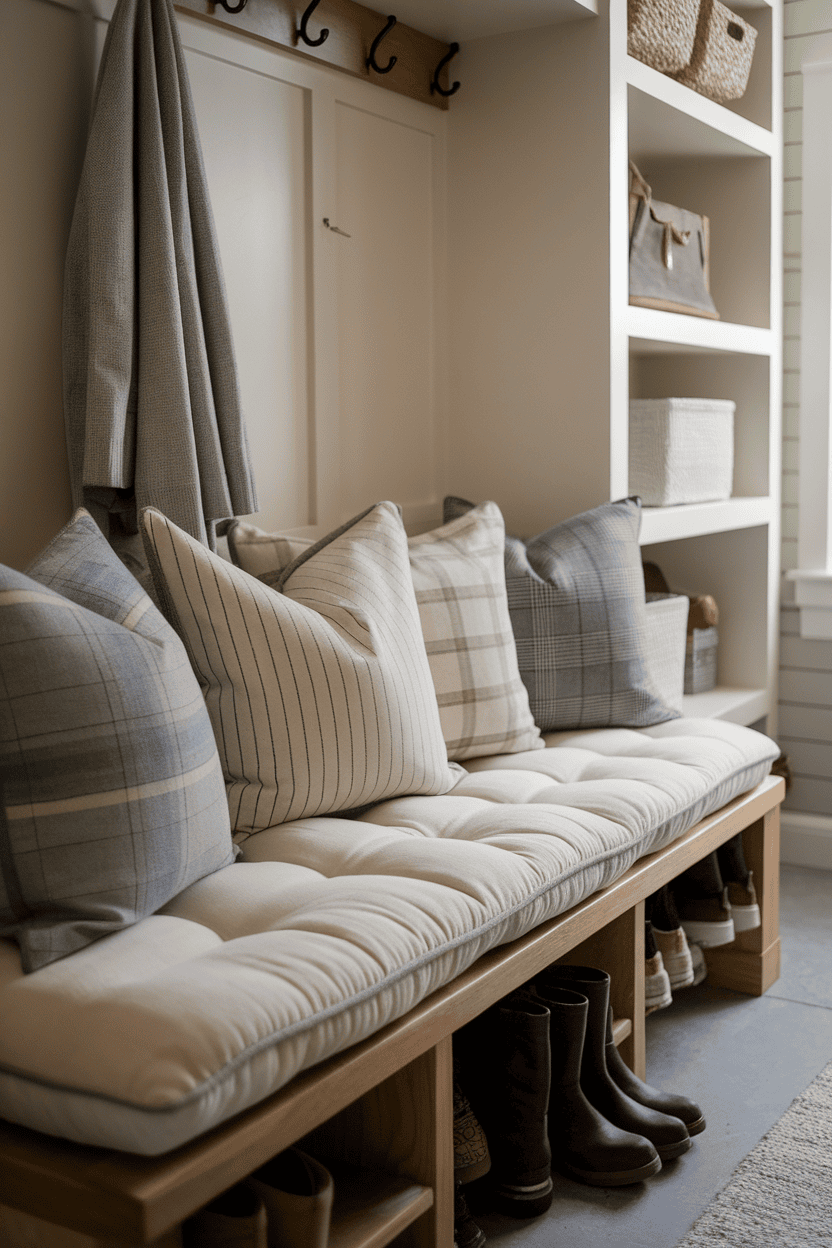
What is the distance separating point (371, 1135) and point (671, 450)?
177 cm

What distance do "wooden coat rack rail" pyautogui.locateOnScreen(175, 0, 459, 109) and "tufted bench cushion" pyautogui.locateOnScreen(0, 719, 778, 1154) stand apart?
4.40ft

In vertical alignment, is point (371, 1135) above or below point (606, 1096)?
above

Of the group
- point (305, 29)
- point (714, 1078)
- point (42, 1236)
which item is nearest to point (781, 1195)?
point (714, 1078)

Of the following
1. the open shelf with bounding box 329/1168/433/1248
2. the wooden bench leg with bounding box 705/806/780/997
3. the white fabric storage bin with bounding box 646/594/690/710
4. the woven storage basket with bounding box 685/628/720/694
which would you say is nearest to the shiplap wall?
the woven storage basket with bounding box 685/628/720/694

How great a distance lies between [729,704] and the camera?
2955 millimetres

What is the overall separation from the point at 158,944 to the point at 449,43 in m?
2.11

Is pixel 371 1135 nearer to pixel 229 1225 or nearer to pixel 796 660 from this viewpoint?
pixel 229 1225

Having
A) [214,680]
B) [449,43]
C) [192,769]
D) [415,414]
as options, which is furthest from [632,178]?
[192,769]

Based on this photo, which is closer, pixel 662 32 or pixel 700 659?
pixel 662 32

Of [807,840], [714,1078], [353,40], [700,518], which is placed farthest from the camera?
[807,840]

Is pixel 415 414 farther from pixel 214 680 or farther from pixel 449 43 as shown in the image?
pixel 214 680

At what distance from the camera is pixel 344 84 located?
2264mm

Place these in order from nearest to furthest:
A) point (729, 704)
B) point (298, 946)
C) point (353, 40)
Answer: point (298, 946) < point (353, 40) < point (729, 704)

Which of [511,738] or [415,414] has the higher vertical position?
[415,414]
